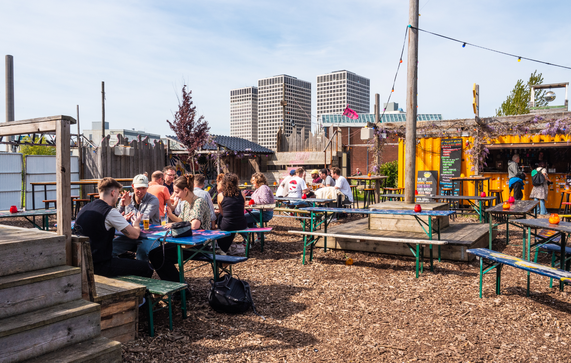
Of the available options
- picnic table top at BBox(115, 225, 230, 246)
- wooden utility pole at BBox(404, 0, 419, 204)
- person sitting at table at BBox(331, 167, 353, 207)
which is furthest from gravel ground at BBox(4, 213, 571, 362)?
person sitting at table at BBox(331, 167, 353, 207)

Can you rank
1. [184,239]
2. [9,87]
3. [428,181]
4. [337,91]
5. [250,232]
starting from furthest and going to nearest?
[337,91]
[9,87]
[428,181]
[250,232]
[184,239]

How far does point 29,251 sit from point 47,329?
542mm

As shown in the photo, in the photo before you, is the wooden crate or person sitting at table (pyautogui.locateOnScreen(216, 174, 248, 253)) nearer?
the wooden crate

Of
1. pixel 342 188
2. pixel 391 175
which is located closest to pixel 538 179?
pixel 342 188

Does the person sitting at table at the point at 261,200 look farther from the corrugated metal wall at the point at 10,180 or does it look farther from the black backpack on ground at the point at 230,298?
the corrugated metal wall at the point at 10,180

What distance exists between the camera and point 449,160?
1281 cm

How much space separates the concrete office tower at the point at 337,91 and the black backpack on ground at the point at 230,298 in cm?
5812

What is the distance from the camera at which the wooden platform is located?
597cm

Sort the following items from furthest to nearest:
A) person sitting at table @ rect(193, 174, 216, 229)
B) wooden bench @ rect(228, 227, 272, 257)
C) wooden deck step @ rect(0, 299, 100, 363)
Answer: wooden bench @ rect(228, 227, 272, 257)
person sitting at table @ rect(193, 174, 216, 229)
wooden deck step @ rect(0, 299, 100, 363)

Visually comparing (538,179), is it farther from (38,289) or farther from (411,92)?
(38,289)

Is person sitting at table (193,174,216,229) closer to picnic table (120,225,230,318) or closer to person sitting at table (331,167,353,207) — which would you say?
picnic table (120,225,230,318)

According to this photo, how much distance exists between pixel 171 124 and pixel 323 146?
6856mm

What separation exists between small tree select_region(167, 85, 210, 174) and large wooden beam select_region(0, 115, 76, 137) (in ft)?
47.4

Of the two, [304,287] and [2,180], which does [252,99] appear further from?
[304,287]
